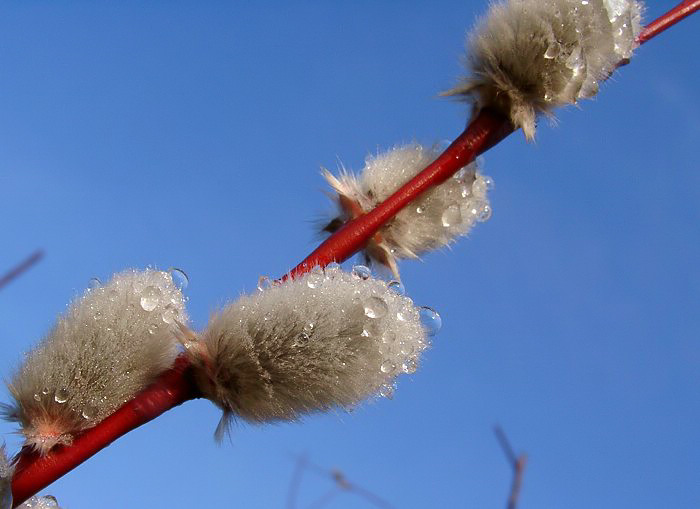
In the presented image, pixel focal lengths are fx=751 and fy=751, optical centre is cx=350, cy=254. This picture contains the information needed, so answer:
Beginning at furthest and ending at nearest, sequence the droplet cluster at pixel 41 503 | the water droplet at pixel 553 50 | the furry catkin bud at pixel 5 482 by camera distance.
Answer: the water droplet at pixel 553 50 → the droplet cluster at pixel 41 503 → the furry catkin bud at pixel 5 482

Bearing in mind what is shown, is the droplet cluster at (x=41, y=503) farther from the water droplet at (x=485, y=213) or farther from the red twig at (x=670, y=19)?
the red twig at (x=670, y=19)

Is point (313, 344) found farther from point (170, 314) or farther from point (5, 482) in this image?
point (5, 482)

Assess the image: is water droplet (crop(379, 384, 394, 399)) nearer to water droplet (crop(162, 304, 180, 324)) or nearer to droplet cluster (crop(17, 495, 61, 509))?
water droplet (crop(162, 304, 180, 324))

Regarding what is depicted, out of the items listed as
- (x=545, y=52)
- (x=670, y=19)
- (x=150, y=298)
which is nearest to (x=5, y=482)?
(x=150, y=298)

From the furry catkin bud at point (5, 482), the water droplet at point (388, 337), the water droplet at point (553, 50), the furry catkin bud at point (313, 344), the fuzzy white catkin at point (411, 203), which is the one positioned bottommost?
the furry catkin bud at point (5, 482)

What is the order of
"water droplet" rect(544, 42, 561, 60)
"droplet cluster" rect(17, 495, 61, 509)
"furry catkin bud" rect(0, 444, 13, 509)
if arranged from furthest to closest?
"water droplet" rect(544, 42, 561, 60) < "droplet cluster" rect(17, 495, 61, 509) < "furry catkin bud" rect(0, 444, 13, 509)

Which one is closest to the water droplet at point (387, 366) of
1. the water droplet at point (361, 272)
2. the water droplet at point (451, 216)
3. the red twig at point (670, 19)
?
the water droplet at point (361, 272)

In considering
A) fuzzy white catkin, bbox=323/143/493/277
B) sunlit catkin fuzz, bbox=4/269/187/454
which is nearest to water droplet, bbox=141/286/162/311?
sunlit catkin fuzz, bbox=4/269/187/454
